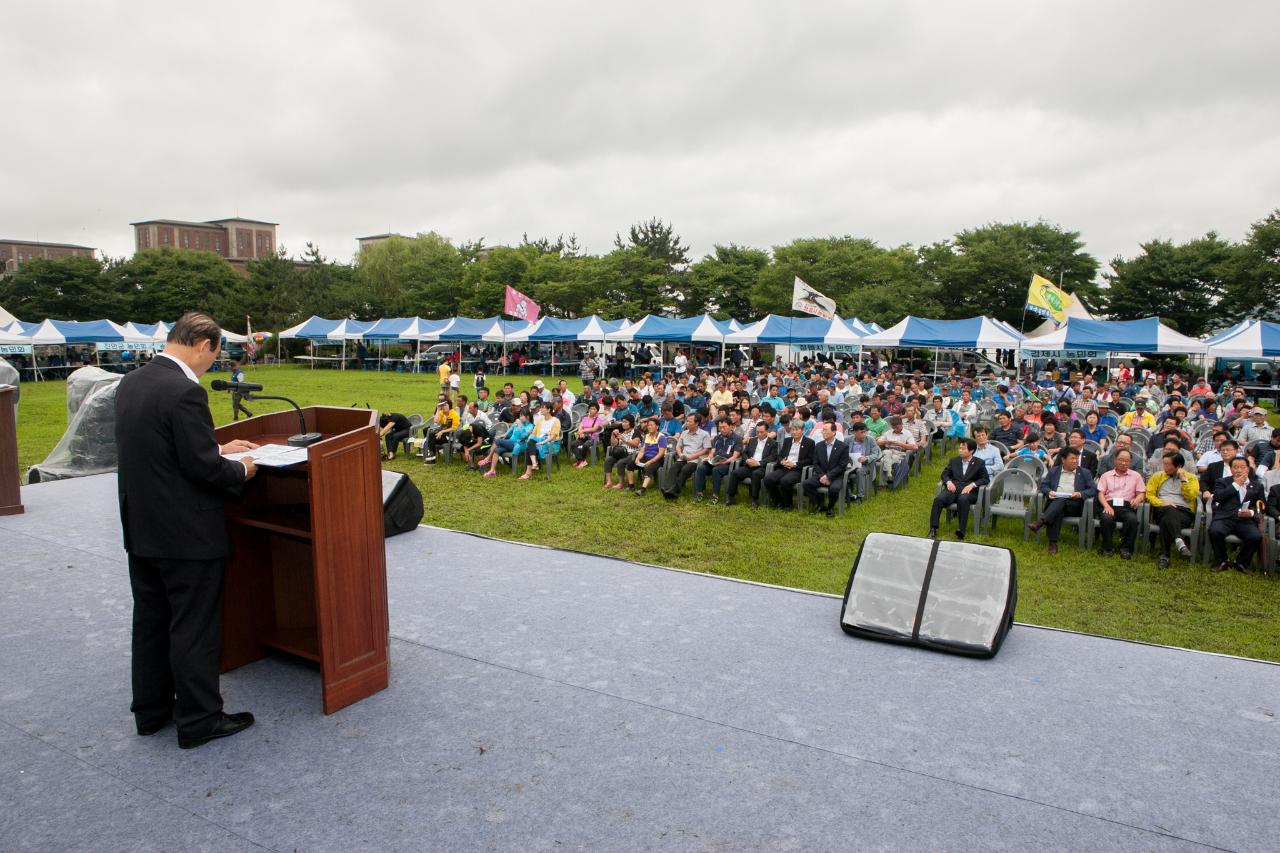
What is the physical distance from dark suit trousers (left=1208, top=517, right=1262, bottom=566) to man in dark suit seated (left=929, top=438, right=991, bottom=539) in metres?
2.03

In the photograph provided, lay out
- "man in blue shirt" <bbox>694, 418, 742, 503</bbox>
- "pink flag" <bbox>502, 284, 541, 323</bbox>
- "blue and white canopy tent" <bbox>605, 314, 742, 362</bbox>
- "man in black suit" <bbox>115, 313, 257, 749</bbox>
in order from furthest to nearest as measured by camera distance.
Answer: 1. "pink flag" <bbox>502, 284, 541, 323</bbox>
2. "blue and white canopy tent" <bbox>605, 314, 742, 362</bbox>
3. "man in blue shirt" <bbox>694, 418, 742, 503</bbox>
4. "man in black suit" <bbox>115, 313, 257, 749</bbox>

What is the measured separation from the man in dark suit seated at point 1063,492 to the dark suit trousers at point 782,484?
102 inches

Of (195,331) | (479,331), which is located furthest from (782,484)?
(479,331)

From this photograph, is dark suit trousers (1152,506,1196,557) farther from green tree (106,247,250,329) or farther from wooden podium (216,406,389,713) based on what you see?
green tree (106,247,250,329)

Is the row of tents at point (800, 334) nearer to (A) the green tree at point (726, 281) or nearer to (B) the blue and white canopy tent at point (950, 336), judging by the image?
(B) the blue and white canopy tent at point (950, 336)

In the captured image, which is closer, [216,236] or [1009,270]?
[1009,270]

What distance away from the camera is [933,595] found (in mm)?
4367

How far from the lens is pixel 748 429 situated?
37.4 ft

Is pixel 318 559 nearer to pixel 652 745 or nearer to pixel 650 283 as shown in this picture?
pixel 652 745

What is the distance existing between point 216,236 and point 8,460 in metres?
119

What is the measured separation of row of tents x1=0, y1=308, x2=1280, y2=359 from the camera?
65.6 feet

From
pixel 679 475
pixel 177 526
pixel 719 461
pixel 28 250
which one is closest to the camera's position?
pixel 177 526

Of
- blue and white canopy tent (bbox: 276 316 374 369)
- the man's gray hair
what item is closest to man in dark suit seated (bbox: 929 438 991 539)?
the man's gray hair

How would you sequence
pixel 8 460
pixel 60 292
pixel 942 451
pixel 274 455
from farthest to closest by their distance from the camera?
pixel 60 292
pixel 942 451
pixel 8 460
pixel 274 455
